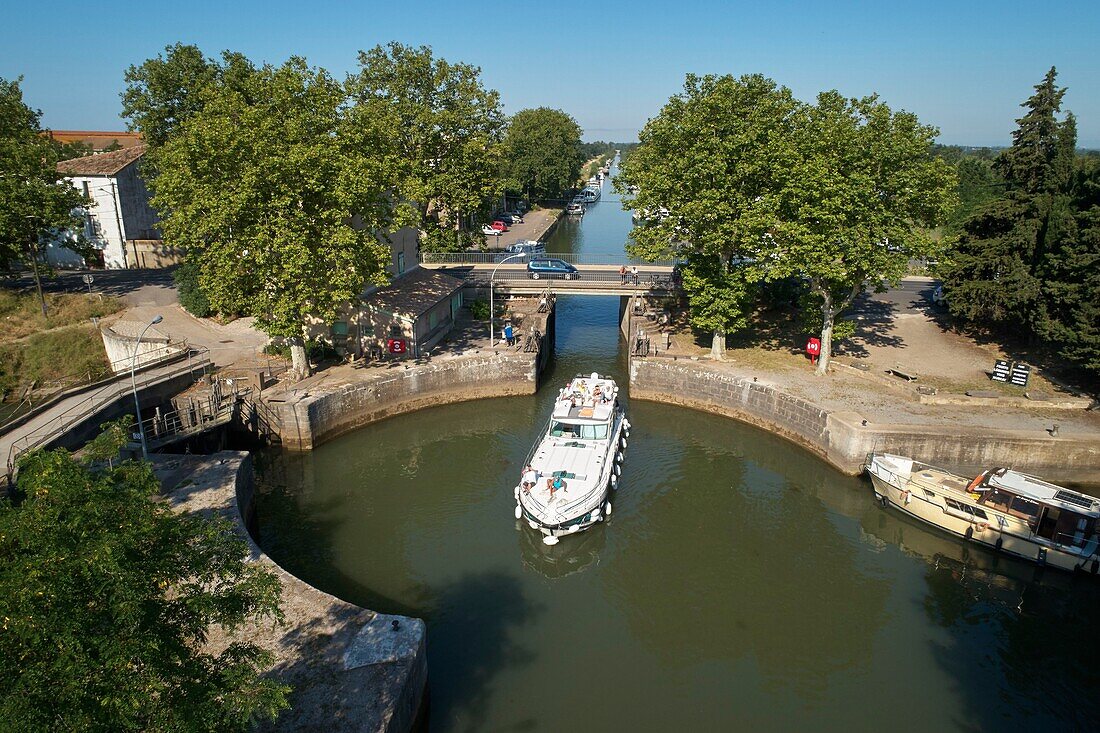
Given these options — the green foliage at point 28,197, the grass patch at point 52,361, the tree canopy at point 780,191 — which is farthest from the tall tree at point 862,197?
the green foliage at point 28,197

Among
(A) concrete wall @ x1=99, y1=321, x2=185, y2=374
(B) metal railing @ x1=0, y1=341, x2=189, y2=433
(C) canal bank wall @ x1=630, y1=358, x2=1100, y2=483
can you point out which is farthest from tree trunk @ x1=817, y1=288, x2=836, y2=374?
(A) concrete wall @ x1=99, y1=321, x2=185, y2=374

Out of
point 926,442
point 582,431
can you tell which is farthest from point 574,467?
point 926,442

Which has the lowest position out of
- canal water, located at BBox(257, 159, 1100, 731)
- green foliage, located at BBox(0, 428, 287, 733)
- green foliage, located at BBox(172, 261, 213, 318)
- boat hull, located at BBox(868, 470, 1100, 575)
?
canal water, located at BBox(257, 159, 1100, 731)

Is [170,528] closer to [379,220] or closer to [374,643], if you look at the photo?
[374,643]

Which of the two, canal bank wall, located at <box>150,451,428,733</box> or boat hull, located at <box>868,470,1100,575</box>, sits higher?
canal bank wall, located at <box>150,451,428,733</box>

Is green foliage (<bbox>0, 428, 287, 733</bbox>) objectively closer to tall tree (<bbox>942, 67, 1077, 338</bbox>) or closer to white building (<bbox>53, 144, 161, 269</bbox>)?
tall tree (<bbox>942, 67, 1077, 338</bbox>)

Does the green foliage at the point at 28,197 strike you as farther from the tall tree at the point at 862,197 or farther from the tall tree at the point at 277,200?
the tall tree at the point at 862,197

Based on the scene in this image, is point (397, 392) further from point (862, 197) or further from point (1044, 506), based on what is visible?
point (1044, 506)
